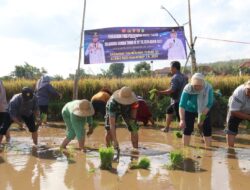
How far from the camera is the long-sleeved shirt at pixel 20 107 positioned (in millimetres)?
9094

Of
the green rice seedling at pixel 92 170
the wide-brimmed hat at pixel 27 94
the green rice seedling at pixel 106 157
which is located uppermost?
the wide-brimmed hat at pixel 27 94

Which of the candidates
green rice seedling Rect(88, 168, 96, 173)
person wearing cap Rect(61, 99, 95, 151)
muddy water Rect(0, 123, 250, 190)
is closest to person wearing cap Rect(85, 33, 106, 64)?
muddy water Rect(0, 123, 250, 190)

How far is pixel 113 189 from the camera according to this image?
19.4 feet

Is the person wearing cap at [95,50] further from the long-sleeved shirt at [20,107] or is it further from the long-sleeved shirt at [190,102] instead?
the long-sleeved shirt at [190,102]

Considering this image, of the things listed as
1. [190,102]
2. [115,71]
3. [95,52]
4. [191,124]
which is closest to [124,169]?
[191,124]

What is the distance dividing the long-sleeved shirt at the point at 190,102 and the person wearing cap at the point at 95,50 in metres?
7.02

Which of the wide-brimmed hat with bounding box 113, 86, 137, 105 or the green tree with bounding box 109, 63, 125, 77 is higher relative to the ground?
the green tree with bounding box 109, 63, 125, 77

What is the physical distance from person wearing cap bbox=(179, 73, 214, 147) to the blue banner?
21.3ft

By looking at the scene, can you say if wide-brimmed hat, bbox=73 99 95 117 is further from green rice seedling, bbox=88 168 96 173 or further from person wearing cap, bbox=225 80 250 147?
person wearing cap, bbox=225 80 250 147

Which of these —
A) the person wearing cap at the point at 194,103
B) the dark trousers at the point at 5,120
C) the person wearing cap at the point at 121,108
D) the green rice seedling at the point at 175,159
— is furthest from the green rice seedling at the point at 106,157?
the dark trousers at the point at 5,120

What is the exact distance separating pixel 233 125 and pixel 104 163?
3081mm

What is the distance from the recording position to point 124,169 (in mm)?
7039

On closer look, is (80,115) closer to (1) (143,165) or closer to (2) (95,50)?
(1) (143,165)

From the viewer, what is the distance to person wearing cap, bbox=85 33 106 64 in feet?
50.6
